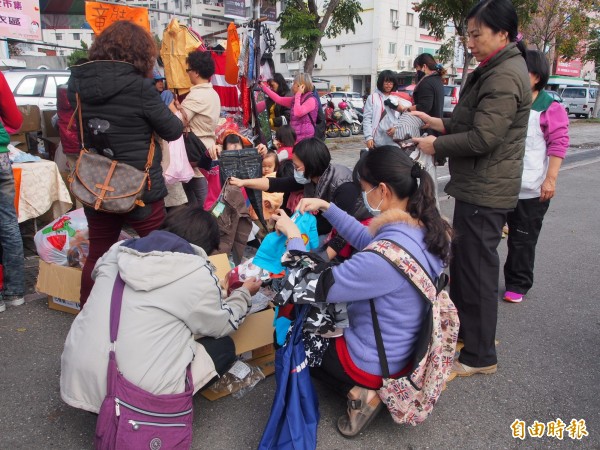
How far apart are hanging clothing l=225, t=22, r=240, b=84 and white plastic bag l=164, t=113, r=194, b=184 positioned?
1.92 m

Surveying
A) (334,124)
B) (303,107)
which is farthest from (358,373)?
(334,124)

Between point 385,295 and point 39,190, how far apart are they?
3499 millimetres

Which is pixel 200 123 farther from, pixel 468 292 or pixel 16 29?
pixel 16 29

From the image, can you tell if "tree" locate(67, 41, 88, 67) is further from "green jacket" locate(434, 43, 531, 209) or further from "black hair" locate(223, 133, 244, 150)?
"green jacket" locate(434, 43, 531, 209)

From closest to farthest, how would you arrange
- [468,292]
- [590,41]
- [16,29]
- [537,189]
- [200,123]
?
[468,292] → [537,189] → [200,123] → [16,29] → [590,41]

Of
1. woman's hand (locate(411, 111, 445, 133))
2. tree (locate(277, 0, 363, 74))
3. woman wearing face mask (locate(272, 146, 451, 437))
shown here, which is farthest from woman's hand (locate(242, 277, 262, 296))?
tree (locate(277, 0, 363, 74))

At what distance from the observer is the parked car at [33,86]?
8336mm

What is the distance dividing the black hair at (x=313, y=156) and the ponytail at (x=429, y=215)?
1061 millimetres

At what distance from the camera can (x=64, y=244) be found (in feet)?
11.1

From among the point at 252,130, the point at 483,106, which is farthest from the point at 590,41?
the point at 483,106

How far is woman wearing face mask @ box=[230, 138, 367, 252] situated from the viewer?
2.85 m

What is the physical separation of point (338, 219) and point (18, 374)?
1.94 m

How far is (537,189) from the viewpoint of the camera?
338 cm

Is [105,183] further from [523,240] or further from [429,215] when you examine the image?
[523,240]
